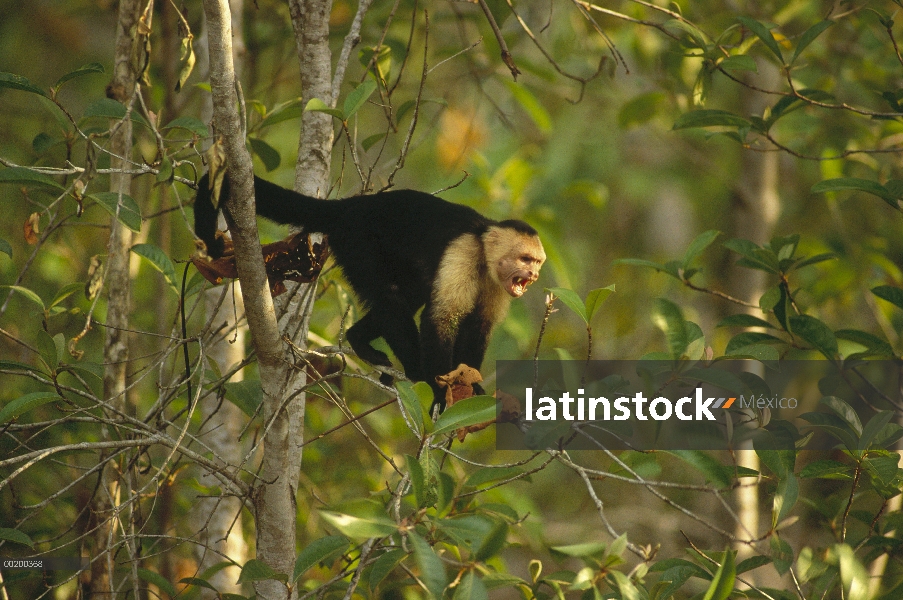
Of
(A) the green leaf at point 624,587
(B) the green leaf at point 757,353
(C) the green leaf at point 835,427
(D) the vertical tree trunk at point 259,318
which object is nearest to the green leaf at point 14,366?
(D) the vertical tree trunk at point 259,318

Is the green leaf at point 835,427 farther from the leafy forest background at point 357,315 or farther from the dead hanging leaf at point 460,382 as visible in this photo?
the dead hanging leaf at point 460,382

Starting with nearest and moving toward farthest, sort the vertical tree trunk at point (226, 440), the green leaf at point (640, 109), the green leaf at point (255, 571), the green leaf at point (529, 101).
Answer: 1. the green leaf at point (255, 571)
2. the vertical tree trunk at point (226, 440)
3. the green leaf at point (529, 101)
4. the green leaf at point (640, 109)

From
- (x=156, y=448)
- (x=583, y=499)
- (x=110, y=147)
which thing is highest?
(x=110, y=147)

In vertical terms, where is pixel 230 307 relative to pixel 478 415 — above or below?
below

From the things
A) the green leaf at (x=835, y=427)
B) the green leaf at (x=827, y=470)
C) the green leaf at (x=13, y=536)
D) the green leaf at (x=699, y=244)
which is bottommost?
the green leaf at (x=13, y=536)

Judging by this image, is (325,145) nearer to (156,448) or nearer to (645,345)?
(156,448)

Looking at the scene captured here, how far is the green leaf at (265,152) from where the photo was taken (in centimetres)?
342

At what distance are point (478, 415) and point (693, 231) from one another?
28.4 feet

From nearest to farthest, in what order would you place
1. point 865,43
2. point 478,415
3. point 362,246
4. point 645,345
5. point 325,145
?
point 478,415 → point 325,145 → point 362,246 → point 865,43 → point 645,345

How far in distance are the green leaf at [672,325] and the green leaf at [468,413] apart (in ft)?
2.08

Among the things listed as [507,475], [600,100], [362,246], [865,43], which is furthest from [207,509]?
[600,100]

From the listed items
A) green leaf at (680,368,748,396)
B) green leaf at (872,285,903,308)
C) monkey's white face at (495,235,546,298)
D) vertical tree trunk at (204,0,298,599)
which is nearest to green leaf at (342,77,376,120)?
→ vertical tree trunk at (204,0,298,599)

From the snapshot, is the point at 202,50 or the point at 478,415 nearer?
the point at 478,415

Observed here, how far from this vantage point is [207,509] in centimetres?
346
